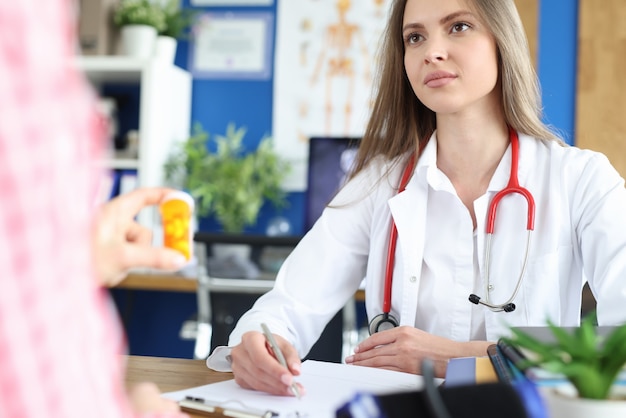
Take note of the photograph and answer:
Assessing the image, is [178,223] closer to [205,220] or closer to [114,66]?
[114,66]

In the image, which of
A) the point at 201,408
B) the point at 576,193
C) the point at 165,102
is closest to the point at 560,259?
the point at 576,193

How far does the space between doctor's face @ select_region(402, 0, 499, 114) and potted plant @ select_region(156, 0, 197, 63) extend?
A: 196 cm

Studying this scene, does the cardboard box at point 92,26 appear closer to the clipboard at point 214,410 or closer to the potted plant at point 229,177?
the potted plant at point 229,177

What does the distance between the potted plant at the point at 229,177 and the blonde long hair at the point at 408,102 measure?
158 cm

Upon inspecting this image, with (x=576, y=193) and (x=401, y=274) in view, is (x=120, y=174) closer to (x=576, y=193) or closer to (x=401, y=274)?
(x=401, y=274)

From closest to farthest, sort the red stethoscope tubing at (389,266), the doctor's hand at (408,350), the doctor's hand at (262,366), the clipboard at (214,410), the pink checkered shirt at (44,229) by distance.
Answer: the pink checkered shirt at (44,229)
the clipboard at (214,410)
the doctor's hand at (262,366)
the doctor's hand at (408,350)
the red stethoscope tubing at (389,266)

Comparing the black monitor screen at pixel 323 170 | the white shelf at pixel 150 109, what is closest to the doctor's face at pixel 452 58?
the black monitor screen at pixel 323 170

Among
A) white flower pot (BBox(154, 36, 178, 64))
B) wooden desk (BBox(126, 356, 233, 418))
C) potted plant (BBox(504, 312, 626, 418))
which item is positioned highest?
white flower pot (BBox(154, 36, 178, 64))

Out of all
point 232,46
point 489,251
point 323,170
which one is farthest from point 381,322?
point 232,46

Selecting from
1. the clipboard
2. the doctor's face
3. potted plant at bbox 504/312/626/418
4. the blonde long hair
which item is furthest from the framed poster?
potted plant at bbox 504/312/626/418

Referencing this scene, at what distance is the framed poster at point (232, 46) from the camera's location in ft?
11.0

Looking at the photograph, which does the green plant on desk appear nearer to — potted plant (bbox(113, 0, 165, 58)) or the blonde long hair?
the blonde long hair

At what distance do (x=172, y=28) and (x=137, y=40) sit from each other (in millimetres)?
232

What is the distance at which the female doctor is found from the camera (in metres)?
1.31
